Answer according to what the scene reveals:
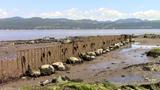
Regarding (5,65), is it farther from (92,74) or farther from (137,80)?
(137,80)

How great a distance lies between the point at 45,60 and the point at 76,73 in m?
3.34

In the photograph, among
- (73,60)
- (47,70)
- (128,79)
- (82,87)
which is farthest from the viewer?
(73,60)

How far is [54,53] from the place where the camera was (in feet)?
114

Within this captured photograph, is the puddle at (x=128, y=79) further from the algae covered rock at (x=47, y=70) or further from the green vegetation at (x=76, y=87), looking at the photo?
the green vegetation at (x=76, y=87)

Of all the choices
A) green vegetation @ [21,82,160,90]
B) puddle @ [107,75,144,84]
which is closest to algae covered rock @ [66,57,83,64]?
puddle @ [107,75,144,84]

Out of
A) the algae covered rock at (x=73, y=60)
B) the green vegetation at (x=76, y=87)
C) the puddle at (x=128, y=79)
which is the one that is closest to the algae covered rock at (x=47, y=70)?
the puddle at (x=128, y=79)

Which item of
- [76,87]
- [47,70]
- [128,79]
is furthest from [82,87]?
[47,70]

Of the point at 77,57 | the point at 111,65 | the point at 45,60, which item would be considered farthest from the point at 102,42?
the point at 45,60

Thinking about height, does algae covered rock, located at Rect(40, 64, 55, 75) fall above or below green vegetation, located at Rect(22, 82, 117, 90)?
below

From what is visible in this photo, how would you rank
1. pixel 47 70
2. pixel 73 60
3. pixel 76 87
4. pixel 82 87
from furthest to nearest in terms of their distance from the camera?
1. pixel 73 60
2. pixel 47 70
3. pixel 82 87
4. pixel 76 87

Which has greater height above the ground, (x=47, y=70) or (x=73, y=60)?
(x=47, y=70)

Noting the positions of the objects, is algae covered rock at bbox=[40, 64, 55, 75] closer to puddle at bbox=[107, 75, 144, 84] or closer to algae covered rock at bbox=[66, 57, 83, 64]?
puddle at bbox=[107, 75, 144, 84]

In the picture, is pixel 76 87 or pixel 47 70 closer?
pixel 76 87

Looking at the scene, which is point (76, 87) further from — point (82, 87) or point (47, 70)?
point (47, 70)
